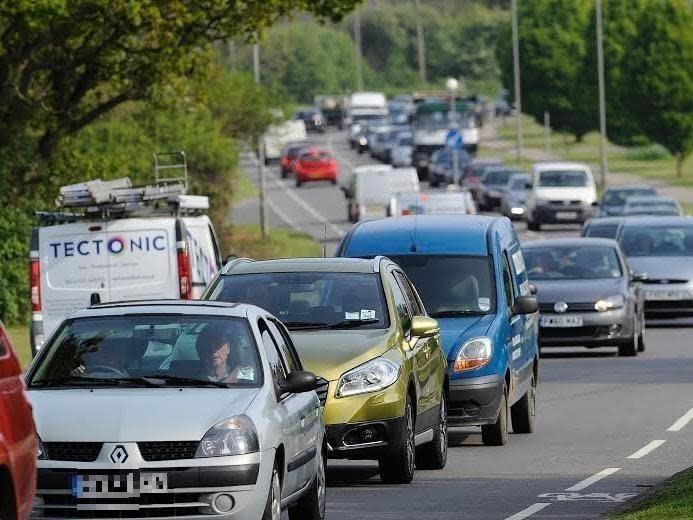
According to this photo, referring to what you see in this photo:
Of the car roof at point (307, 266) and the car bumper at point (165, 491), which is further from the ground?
the car roof at point (307, 266)

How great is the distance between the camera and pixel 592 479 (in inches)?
598

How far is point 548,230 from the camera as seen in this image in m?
62.8

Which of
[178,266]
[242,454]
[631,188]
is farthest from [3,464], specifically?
[631,188]

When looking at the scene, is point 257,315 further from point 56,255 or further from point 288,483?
point 56,255

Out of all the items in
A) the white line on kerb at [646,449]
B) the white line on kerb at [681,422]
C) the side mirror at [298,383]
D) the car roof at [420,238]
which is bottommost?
the white line on kerb at [681,422]

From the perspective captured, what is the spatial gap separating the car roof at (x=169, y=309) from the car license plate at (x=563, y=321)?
1572 cm

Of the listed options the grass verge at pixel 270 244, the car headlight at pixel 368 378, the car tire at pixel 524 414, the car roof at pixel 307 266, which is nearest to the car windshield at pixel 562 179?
the grass verge at pixel 270 244

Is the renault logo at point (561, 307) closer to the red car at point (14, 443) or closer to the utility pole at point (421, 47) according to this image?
the red car at point (14, 443)

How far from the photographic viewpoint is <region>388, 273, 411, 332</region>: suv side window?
15.3 meters

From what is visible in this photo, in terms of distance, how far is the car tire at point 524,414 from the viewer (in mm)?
18828

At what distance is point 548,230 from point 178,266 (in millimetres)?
39890

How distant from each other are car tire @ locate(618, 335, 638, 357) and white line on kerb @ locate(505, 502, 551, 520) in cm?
1440

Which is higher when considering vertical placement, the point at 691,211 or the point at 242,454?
the point at 242,454

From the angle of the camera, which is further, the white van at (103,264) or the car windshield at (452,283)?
the white van at (103,264)
